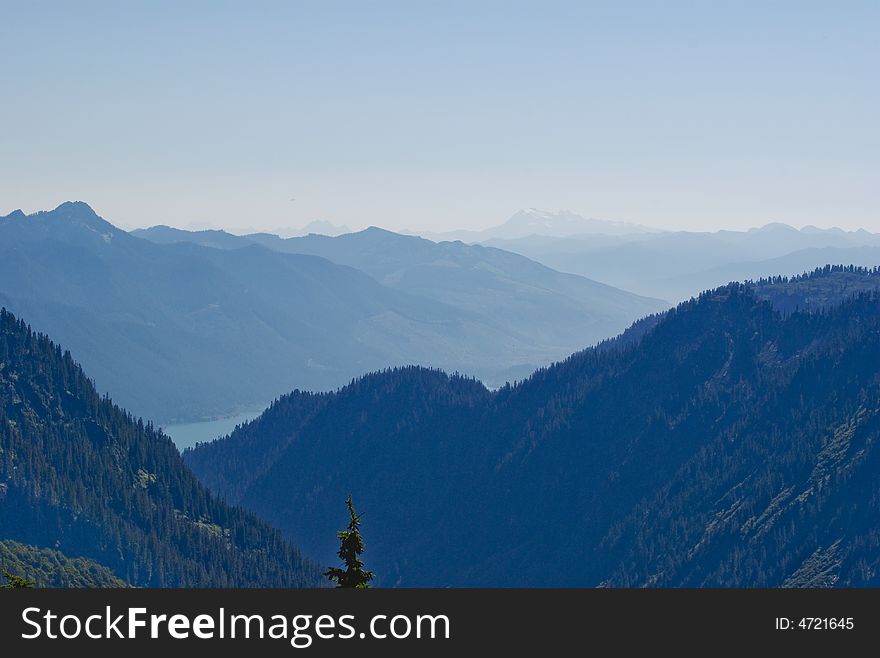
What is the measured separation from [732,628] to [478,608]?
1018cm

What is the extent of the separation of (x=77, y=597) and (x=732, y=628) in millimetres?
26151

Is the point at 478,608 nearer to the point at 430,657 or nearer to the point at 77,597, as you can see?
the point at 430,657

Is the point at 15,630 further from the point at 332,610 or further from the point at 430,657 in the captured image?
the point at 430,657

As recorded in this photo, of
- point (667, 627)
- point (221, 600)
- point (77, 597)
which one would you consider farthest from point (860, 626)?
point (77, 597)

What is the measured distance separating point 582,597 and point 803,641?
29.1ft

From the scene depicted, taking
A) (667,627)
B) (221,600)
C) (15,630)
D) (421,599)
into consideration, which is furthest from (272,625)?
(667,627)

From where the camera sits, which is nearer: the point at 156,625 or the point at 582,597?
the point at 156,625

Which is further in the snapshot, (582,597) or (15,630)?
(582,597)

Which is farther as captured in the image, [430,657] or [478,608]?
[478,608]

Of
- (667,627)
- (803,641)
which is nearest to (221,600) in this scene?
(667,627)

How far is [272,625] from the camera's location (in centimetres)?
4722

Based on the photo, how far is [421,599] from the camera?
161 feet

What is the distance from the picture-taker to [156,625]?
1860 inches

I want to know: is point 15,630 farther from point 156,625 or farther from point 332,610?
point 332,610
